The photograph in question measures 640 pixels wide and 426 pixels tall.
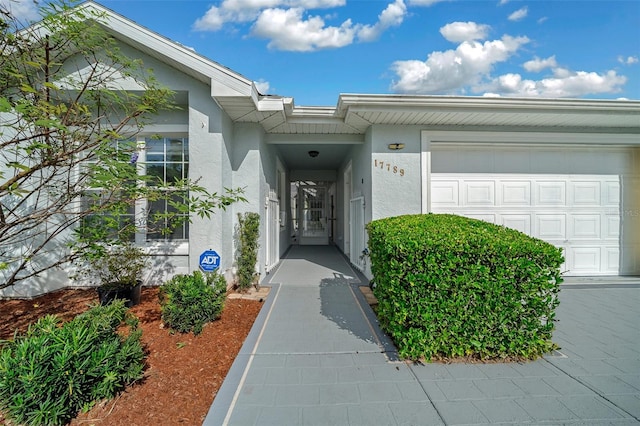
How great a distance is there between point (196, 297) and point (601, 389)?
433cm

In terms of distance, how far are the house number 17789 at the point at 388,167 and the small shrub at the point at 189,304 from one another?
152 inches

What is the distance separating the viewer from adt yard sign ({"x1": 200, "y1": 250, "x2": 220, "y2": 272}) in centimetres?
461

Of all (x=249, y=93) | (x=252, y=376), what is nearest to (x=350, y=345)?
(x=252, y=376)

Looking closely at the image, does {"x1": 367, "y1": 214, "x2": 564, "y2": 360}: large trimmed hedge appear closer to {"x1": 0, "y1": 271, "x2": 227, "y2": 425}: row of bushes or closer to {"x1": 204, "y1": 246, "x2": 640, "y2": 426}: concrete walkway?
{"x1": 204, "y1": 246, "x2": 640, "y2": 426}: concrete walkway

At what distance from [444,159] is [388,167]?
132cm

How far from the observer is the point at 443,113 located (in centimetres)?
486

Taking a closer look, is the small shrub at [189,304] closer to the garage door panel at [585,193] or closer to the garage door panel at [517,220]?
the garage door panel at [517,220]

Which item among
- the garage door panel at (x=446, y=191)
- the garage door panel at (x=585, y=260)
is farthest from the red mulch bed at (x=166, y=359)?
the garage door panel at (x=585, y=260)

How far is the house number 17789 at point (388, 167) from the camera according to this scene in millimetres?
5371

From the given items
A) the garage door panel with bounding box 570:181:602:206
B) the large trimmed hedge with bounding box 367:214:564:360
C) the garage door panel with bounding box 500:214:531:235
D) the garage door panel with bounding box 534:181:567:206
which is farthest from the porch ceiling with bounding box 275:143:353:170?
the garage door panel with bounding box 570:181:602:206

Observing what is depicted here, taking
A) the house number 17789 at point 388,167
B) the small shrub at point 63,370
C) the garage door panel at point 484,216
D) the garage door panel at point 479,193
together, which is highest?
the house number 17789 at point 388,167

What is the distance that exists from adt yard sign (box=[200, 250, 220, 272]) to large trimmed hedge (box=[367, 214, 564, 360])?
327 cm

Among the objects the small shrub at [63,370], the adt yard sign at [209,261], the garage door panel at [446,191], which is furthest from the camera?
the garage door panel at [446,191]

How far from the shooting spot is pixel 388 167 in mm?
5375
